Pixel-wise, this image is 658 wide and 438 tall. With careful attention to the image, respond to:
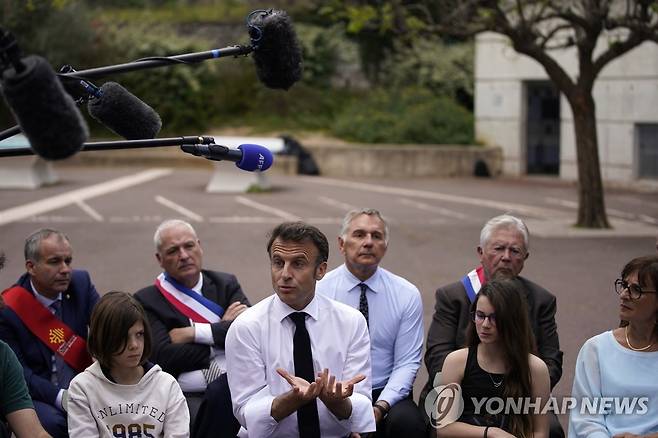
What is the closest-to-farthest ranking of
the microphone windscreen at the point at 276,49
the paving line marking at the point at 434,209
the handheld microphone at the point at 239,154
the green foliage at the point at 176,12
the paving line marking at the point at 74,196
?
the handheld microphone at the point at 239,154
the microphone windscreen at the point at 276,49
the paving line marking at the point at 74,196
the paving line marking at the point at 434,209
the green foliage at the point at 176,12

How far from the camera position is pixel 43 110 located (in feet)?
9.75

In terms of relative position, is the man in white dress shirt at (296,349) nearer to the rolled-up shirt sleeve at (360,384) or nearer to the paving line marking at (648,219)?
the rolled-up shirt sleeve at (360,384)

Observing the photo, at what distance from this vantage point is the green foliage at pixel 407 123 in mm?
27984

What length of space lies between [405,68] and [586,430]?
26.6 metres

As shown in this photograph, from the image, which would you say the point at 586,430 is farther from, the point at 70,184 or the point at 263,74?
the point at 70,184

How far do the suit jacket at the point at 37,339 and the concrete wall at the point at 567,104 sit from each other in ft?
56.6

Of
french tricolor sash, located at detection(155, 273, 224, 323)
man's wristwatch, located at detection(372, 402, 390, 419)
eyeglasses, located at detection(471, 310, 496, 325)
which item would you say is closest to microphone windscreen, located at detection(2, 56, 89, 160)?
eyeglasses, located at detection(471, 310, 496, 325)

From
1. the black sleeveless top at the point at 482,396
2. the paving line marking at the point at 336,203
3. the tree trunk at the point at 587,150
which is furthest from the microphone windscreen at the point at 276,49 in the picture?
the paving line marking at the point at 336,203

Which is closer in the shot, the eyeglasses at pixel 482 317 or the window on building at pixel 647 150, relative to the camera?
the eyeglasses at pixel 482 317

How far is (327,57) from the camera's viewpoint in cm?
3059

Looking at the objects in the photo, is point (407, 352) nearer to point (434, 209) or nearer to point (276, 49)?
point (276, 49)

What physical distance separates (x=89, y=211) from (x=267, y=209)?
3.11 metres

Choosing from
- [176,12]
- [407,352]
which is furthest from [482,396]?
[176,12]

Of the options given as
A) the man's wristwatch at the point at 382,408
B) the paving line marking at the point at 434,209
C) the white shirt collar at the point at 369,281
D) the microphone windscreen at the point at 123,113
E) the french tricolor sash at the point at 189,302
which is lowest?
the paving line marking at the point at 434,209
